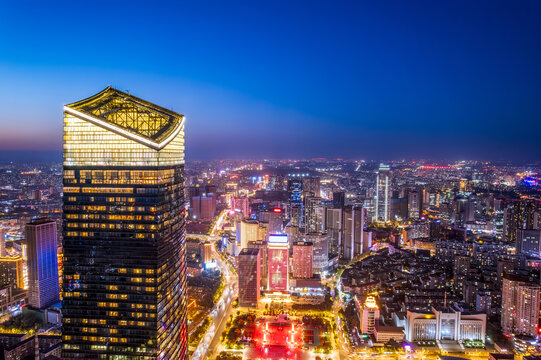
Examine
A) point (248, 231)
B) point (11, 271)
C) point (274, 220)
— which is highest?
point (274, 220)

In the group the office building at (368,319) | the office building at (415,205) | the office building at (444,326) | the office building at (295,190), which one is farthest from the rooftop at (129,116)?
the office building at (415,205)

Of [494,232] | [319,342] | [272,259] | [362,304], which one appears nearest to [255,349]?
[319,342]

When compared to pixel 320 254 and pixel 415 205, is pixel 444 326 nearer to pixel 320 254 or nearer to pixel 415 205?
pixel 320 254

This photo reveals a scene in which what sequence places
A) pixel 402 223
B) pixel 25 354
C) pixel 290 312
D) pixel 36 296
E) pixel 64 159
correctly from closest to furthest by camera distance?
pixel 64 159, pixel 25 354, pixel 36 296, pixel 290 312, pixel 402 223

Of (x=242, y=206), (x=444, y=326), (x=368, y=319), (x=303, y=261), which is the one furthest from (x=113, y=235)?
(x=242, y=206)

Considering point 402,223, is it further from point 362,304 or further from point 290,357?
point 290,357
